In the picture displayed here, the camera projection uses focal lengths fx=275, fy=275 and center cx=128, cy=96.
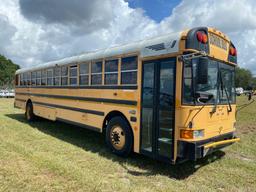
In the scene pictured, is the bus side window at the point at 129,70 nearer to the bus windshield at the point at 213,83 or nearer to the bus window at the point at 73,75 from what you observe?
the bus windshield at the point at 213,83

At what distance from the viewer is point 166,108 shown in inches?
203

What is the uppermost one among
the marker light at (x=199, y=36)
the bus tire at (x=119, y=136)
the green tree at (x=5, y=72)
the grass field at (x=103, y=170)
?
the green tree at (x=5, y=72)

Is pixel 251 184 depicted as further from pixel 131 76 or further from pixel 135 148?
pixel 131 76

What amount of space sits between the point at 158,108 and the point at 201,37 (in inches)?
60.6

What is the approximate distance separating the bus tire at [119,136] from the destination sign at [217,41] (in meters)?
2.49

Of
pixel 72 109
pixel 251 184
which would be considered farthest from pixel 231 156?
pixel 72 109

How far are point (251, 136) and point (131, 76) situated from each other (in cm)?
492

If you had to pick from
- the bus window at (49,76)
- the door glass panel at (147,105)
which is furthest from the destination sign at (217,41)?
the bus window at (49,76)

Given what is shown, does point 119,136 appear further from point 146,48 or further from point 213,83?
point 213,83

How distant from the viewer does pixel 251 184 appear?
4.90m

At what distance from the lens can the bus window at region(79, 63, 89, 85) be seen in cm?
753

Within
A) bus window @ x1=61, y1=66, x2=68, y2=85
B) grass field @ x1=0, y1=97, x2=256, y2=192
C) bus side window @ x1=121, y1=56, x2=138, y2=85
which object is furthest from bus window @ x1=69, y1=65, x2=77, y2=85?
bus side window @ x1=121, y1=56, x2=138, y2=85

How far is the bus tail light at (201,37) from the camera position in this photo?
4.97 m

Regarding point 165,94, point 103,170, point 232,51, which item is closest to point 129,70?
point 165,94
